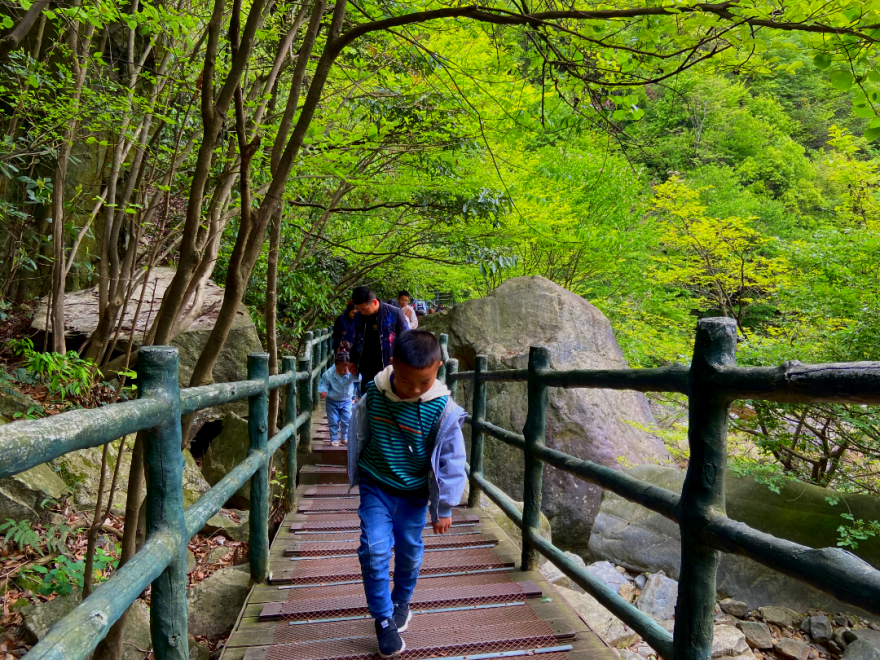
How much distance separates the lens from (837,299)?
5.80m

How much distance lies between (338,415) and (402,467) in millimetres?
3445

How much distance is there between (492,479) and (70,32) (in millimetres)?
6553

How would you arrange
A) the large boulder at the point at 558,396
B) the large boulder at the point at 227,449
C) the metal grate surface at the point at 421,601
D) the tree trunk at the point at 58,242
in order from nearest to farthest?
the metal grate surface at the point at 421,601 < the tree trunk at the point at 58,242 < the large boulder at the point at 227,449 < the large boulder at the point at 558,396

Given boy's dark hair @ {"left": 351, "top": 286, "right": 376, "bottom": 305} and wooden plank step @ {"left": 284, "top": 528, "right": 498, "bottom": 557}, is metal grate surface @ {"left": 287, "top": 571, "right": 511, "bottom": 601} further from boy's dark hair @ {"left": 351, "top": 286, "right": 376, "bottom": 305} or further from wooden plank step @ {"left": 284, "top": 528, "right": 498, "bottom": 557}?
boy's dark hair @ {"left": 351, "top": 286, "right": 376, "bottom": 305}

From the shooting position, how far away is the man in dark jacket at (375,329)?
176 inches

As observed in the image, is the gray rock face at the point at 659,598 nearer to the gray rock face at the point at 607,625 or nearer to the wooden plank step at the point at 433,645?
the gray rock face at the point at 607,625

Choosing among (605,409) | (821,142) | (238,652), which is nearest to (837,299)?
(605,409)

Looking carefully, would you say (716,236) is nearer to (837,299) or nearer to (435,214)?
(837,299)

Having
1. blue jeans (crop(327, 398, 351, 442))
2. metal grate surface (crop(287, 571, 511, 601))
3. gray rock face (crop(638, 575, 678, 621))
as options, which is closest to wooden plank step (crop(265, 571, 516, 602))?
metal grate surface (crop(287, 571, 511, 601))

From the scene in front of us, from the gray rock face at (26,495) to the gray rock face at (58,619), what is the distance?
2.47ft

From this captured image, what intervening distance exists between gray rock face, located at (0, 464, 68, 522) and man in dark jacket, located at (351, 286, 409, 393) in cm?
246

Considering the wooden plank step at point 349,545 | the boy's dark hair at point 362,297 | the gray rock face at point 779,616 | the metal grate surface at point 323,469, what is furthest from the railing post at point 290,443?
the gray rock face at point 779,616

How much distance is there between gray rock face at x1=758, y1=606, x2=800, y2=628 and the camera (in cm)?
425

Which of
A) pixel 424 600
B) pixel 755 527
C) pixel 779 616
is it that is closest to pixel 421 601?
pixel 424 600
